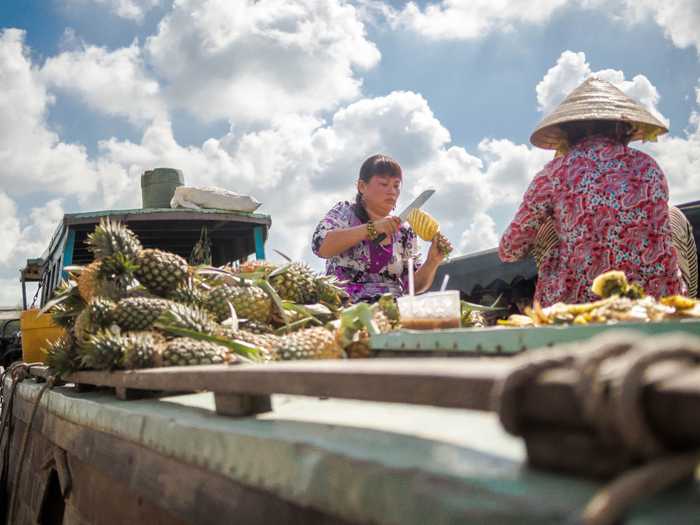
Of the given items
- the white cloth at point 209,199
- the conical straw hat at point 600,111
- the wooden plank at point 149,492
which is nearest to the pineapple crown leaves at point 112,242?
the wooden plank at point 149,492

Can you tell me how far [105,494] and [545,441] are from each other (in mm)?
1568

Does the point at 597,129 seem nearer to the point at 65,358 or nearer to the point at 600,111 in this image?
the point at 600,111

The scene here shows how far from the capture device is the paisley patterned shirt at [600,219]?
2986mm

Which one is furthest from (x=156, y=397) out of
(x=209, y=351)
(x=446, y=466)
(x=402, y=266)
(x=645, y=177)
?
(x=645, y=177)

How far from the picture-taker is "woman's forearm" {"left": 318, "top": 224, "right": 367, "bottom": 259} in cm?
354

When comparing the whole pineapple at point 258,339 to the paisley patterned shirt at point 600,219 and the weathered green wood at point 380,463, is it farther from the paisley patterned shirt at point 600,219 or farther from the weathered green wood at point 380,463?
the paisley patterned shirt at point 600,219

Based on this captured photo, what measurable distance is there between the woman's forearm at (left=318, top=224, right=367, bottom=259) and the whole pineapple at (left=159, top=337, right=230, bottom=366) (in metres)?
1.56

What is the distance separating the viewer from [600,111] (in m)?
3.19

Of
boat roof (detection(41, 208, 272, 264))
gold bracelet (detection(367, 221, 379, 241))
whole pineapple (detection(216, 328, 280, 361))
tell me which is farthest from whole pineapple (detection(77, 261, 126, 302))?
boat roof (detection(41, 208, 272, 264))

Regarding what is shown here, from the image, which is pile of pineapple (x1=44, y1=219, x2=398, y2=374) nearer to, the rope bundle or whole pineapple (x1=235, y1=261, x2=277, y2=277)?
whole pineapple (x1=235, y1=261, x2=277, y2=277)

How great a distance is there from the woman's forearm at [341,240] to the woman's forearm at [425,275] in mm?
472

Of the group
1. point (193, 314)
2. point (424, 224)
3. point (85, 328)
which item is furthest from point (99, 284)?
point (424, 224)

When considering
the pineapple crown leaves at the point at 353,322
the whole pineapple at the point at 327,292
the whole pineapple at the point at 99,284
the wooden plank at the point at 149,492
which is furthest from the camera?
the whole pineapple at the point at 327,292

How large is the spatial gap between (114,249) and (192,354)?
3.62 feet
